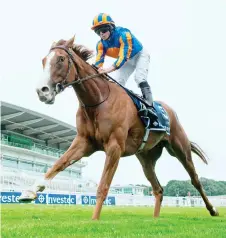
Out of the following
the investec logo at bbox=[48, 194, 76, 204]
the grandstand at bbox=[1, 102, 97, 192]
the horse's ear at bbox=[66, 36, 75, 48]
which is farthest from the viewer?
the grandstand at bbox=[1, 102, 97, 192]

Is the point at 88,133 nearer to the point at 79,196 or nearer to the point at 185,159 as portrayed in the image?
the point at 185,159

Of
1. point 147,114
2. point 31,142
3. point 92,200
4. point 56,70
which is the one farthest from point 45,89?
point 31,142

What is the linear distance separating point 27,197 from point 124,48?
2.95m

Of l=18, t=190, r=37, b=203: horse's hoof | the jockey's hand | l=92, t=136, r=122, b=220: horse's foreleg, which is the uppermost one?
the jockey's hand

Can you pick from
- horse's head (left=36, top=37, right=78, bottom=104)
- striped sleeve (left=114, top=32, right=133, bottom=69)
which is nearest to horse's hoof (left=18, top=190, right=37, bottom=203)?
horse's head (left=36, top=37, right=78, bottom=104)

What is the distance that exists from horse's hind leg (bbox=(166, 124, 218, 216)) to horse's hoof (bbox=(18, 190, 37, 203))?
3.74 meters

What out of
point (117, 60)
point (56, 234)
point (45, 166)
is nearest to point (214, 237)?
point (56, 234)

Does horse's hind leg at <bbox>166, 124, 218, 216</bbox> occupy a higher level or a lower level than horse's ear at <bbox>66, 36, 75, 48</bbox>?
lower

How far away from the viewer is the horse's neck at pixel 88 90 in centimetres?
610

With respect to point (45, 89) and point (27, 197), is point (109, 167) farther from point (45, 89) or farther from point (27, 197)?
point (45, 89)

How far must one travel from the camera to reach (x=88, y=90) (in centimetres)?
615

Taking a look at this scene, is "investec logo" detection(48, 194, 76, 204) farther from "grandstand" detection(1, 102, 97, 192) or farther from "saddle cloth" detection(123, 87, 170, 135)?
"grandstand" detection(1, 102, 97, 192)

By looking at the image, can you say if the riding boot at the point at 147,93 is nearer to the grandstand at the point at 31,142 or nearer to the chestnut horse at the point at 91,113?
the chestnut horse at the point at 91,113

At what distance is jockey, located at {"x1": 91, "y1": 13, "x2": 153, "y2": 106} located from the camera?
259 inches
